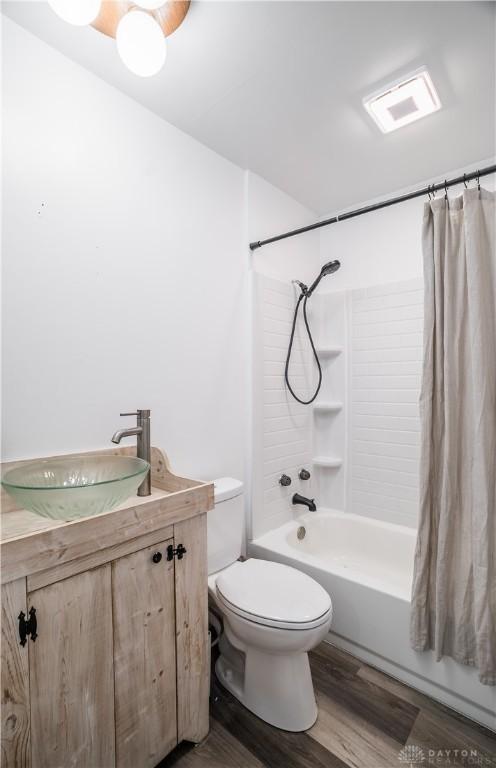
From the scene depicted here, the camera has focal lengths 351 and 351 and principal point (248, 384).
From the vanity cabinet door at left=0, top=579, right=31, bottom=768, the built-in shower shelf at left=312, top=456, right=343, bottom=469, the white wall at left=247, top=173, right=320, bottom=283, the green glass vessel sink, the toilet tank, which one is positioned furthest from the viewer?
the built-in shower shelf at left=312, top=456, right=343, bottom=469

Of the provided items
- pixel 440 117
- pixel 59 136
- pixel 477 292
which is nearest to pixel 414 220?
pixel 440 117

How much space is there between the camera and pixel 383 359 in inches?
90.9

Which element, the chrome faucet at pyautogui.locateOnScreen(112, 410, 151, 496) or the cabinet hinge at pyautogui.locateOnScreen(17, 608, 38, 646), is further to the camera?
the chrome faucet at pyautogui.locateOnScreen(112, 410, 151, 496)

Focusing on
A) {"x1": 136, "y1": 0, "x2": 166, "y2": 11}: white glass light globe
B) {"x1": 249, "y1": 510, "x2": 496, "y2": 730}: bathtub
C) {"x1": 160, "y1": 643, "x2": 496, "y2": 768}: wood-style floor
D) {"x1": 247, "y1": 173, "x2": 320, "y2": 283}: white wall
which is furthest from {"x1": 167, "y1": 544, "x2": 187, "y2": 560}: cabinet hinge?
{"x1": 136, "y1": 0, "x2": 166, "y2": 11}: white glass light globe

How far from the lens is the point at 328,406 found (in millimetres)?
2453

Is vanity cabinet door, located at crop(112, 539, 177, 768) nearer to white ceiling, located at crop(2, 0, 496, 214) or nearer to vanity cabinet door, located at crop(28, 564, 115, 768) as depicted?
vanity cabinet door, located at crop(28, 564, 115, 768)

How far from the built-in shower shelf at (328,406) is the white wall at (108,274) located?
72 cm

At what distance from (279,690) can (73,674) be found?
0.83 meters

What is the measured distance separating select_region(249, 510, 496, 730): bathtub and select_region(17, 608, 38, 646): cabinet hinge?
4.22 feet

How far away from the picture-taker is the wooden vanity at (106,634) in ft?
2.74

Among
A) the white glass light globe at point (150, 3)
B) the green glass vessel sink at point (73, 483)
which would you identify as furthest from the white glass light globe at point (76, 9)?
the green glass vessel sink at point (73, 483)

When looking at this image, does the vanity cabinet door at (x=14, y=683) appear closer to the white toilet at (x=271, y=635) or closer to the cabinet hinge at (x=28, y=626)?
the cabinet hinge at (x=28, y=626)

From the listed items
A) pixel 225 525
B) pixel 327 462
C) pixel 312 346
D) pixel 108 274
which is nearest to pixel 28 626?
pixel 225 525

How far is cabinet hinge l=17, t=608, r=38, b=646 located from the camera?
832 mm
